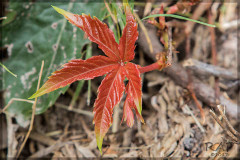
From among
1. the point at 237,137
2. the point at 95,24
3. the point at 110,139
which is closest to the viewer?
the point at 95,24

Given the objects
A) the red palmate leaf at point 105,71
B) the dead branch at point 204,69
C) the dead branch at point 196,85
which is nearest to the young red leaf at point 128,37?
the red palmate leaf at point 105,71

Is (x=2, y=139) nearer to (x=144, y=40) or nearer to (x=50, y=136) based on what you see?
(x=50, y=136)

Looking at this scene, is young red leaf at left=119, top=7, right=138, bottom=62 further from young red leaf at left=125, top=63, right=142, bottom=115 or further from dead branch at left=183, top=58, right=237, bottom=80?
dead branch at left=183, top=58, right=237, bottom=80

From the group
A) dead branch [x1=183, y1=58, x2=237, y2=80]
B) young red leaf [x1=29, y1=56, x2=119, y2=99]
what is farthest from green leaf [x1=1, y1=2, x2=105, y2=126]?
dead branch [x1=183, y1=58, x2=237, y2=80]

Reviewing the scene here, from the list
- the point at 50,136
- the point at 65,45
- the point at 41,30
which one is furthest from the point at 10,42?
the point at 50,136

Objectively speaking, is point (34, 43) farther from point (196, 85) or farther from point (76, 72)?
point (196, 85)

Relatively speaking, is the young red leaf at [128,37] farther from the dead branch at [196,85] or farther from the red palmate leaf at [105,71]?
the dead branch at [196,85]

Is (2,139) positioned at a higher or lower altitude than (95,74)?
lower
